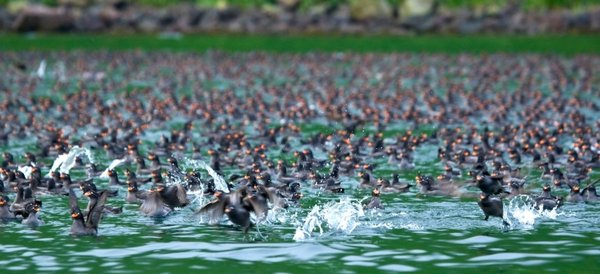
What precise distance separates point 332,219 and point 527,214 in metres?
3.79

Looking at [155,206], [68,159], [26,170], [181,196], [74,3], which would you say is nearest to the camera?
[155,206]

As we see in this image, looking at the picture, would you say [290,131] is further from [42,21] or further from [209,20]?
[209,20]

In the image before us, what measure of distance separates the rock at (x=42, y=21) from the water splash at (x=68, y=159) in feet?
192

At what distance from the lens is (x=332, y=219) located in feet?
76.8

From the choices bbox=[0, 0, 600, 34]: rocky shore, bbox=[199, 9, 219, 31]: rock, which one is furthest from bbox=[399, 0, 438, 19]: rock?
bbox=[199, 9, 219, 31]: rock

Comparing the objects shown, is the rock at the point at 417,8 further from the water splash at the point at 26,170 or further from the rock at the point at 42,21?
the water splash at the point at 26,170

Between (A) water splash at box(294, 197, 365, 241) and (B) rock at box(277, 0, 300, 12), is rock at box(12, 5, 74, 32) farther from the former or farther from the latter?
(A) water splash at box(294, 197, 365, 241)

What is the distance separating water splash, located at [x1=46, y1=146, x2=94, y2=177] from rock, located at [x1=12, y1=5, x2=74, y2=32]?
192ft

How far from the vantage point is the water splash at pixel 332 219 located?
75.4 feet

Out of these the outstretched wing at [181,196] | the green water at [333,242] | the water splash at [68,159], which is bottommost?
the green water at [333,242]

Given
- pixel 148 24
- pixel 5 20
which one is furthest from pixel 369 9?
pixel 5 20

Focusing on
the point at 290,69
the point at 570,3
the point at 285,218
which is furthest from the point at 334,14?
the point at 285,218

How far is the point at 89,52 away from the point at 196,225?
49805mm

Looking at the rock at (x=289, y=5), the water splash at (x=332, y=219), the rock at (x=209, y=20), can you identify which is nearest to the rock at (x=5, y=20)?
the rock at (x=209, y=20)
